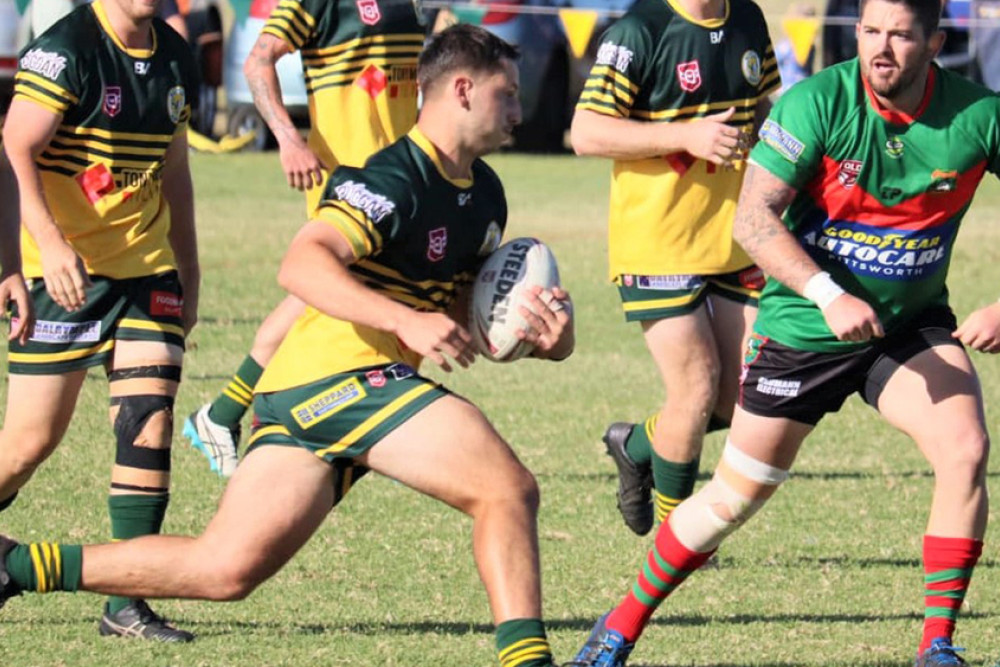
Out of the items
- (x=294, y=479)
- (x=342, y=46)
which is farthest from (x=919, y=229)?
(x=342, y=46)

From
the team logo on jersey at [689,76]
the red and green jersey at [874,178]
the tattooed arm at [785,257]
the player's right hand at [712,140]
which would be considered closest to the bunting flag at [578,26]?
the team logo on jersey at [689,76]

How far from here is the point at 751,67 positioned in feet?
24.1

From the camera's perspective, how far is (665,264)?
7.23m

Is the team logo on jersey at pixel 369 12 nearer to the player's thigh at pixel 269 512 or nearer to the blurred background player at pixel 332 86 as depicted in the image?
the blurred background player at pixel 332 86

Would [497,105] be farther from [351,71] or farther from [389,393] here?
[351,71]

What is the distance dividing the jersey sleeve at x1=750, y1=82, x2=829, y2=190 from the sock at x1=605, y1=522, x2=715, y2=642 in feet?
3.64

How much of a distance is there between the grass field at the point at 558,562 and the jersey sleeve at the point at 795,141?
1.47 metres

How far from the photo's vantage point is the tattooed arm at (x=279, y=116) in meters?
7.96

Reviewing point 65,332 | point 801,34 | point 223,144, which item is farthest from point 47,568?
point 223,144

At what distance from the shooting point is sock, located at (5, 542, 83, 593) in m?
5.21

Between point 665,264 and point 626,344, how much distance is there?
17.7 ft

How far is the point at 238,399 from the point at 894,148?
135 inches

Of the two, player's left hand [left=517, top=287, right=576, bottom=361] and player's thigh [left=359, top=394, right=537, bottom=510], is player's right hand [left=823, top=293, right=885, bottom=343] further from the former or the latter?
player's thigh [left=359, top=394, right=537, bottom=510]

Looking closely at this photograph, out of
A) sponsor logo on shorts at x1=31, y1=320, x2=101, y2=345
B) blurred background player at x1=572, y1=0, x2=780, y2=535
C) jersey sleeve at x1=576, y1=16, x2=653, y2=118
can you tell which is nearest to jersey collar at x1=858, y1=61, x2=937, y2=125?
blurred background player at x1=572, y1=0, x2=780, y2=535
